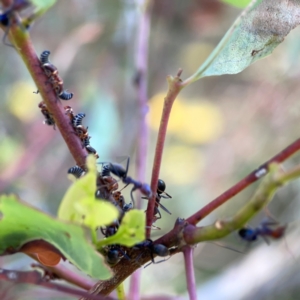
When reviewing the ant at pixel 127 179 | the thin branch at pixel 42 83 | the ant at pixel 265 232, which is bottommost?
the thin branch at pixel 42 83

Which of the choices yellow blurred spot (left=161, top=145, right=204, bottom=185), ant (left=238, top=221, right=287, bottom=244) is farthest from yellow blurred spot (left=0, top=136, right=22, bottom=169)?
ant (left=238, top=221, right=287, bottom=244)

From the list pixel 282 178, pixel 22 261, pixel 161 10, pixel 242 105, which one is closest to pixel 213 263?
pixel 242 105

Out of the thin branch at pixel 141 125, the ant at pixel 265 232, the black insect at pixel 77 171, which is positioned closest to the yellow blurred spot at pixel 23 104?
the thin branch at pixel 141 125

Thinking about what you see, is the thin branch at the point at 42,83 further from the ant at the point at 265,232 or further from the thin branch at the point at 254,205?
the ant at the point at 265,232

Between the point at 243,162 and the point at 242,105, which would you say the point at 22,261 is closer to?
the point at 243,162

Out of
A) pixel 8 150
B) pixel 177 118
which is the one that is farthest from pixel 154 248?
pixel 177 118

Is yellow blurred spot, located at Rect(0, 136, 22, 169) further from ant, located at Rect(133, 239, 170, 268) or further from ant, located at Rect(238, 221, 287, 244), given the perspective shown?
ant, located at Rect(133, 239, 170, 268)
